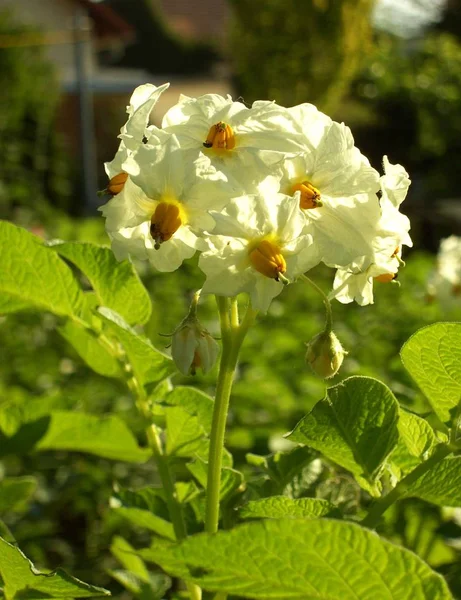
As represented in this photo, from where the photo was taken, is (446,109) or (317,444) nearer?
(317,444)

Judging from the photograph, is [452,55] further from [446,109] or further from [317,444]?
[317,444]

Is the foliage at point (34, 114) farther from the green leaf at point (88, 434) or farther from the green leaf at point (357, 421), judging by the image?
the green leaf at point (357, 421)

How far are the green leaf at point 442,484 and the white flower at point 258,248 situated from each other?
197 millimetres

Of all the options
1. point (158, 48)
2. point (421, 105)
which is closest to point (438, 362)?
point (421, 105)

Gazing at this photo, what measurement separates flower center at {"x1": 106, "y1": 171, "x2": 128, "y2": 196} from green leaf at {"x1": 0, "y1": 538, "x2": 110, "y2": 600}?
0.34 metres

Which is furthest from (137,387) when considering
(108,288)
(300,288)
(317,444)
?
(300,288)

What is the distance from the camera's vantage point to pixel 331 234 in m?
0.81

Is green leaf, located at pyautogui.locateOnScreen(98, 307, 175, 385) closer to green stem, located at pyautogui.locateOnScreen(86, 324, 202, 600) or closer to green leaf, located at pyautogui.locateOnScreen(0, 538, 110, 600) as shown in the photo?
green stem, located at pyautogui.locateOnScreen(86, 324, 202, 600)

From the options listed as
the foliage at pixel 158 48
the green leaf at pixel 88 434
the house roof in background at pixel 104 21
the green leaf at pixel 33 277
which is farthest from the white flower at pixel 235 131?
the foliage at pixel 158 48

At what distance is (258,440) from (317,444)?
0.76 metres

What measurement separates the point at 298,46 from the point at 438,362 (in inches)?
462

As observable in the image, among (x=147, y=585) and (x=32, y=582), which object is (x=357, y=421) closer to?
(x=32, y=582)

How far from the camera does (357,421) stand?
30.9 inches

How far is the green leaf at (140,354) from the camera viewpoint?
0.89 metres
